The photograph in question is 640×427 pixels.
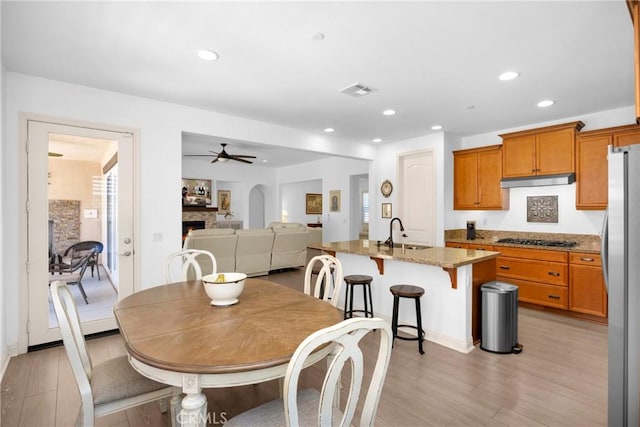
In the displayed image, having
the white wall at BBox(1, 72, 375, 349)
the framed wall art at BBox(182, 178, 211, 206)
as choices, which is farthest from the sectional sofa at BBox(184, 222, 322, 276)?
the framed wall art at BBox(182, 178, 211, 206)

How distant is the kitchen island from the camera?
9.89 ft

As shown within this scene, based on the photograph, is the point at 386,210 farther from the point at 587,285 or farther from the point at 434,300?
the point at 587,285

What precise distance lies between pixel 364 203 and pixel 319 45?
9931 millimetres

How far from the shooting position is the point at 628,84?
3.20 metres

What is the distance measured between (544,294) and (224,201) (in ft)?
28.4

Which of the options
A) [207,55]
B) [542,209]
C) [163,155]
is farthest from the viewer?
[542,209]

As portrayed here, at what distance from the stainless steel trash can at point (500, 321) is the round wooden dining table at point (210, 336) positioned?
6.27 ft

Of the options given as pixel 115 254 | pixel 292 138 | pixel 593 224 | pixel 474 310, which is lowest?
pixel 474 310

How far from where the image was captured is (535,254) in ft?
13.7

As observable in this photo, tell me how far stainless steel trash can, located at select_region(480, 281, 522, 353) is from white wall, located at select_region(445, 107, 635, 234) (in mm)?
2211

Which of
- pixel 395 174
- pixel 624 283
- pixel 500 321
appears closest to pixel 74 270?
pixel 500 321

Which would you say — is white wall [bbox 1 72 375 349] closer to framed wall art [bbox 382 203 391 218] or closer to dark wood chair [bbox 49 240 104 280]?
dark wood chair [bbox 49 240 104 280]

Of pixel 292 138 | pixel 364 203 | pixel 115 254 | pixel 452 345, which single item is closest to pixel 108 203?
pixel 115 254

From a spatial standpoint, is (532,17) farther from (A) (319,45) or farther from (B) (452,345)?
(B) (452,345)
